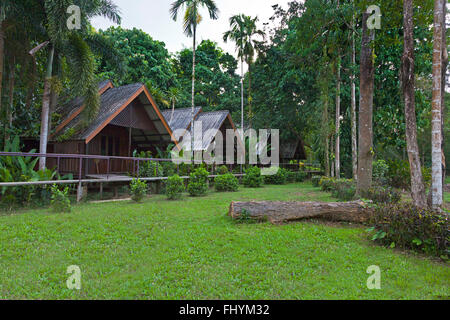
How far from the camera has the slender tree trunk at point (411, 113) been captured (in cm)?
584

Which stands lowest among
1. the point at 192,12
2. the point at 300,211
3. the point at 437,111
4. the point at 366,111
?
the point at 300,211

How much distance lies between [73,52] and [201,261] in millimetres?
10991

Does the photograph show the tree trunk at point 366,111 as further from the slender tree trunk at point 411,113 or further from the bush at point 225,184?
the bush at point 225,184

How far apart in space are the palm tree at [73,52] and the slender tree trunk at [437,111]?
1121 centimetres

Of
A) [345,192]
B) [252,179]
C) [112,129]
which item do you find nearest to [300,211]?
[345,192]

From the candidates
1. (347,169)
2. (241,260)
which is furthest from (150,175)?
(347,169)

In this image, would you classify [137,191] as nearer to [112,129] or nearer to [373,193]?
[112,129]

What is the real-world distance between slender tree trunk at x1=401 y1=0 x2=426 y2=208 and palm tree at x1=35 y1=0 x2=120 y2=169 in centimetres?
1073

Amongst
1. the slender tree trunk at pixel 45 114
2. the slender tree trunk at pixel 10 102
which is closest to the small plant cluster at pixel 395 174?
the slender tree trunk at pixel 45 114

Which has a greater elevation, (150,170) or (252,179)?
(150,170)

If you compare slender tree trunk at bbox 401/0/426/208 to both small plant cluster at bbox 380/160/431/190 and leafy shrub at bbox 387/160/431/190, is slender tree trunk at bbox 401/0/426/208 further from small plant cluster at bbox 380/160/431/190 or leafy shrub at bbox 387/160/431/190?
leafy shrub at bbox 387/160/431/190

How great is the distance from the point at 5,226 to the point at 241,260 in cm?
526

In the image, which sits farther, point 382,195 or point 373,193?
point 373,193

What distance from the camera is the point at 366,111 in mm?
9469
